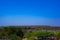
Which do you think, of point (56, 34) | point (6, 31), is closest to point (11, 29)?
point (6, 31)

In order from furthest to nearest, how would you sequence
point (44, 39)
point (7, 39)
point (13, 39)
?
point (44, 39) → point (7, 39) → point (13, 39)

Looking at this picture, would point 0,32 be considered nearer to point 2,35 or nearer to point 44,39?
point 2,35

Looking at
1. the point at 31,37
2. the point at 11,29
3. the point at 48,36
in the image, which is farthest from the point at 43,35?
the point at 11,29

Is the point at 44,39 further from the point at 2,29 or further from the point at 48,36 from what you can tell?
the point at 2,29

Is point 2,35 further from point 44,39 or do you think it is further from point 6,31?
point 44,39

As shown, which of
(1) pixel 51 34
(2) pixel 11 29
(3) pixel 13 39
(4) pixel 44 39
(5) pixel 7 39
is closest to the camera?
(3) pixel 13 39

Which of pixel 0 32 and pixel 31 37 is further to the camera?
pixel 0 32

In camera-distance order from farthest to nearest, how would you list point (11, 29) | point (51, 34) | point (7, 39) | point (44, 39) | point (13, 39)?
point (11, 29) < point (51, 34) < point (44, 39) < point (7, 39) < point (13, 39)

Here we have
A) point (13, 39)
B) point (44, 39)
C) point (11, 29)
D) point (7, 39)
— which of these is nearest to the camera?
point (13, 39)

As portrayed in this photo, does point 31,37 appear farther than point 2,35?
No
